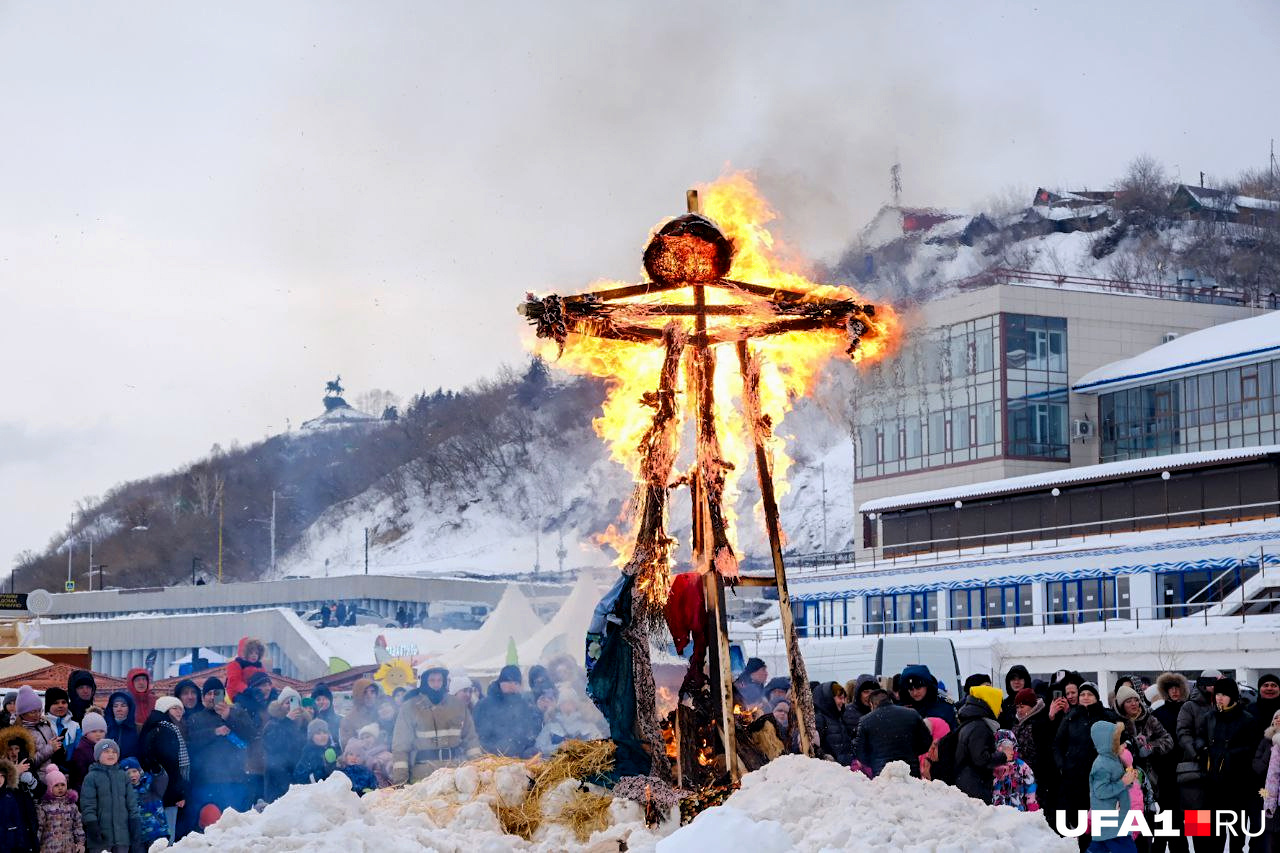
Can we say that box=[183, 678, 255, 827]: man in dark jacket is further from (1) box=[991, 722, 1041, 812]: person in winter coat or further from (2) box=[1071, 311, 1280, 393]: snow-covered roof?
(2) box=[1071, 311, 1280, 393]: snow-covered roof

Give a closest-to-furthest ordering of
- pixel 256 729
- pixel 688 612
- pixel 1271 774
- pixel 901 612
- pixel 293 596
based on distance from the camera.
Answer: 1. pixel 688 612
2. pixel 1271 774
3. pixel 256 729
4. pixel 901 612
5. pixel 293 596

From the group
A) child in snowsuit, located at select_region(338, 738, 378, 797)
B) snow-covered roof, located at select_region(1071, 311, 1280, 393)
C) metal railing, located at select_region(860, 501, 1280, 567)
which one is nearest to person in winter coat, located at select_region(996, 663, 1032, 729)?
child in snowsuit, located at select_region(338, 738, 378, 797)

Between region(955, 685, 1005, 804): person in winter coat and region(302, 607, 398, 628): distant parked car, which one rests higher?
region(955, 685, 1005, 804): person in winter coat

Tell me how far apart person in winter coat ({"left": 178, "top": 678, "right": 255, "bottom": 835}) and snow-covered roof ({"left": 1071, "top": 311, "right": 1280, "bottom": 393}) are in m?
42.1

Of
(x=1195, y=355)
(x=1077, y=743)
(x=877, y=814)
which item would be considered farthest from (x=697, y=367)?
(x=1195, y=355)

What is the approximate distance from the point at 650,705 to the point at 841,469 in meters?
99.8

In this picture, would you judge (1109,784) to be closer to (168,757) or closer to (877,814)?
(877,814)

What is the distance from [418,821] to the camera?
11000 mm

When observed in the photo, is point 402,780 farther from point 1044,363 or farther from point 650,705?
point 1044,363

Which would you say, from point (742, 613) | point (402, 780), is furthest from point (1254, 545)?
point (402, 780)

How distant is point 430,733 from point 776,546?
13.6 feet

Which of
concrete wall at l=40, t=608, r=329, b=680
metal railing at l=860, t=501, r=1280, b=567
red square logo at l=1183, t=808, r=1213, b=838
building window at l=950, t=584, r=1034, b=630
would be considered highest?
metal railing at l=860, t=501, r=1280, b=567

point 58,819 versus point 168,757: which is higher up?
point 168,757

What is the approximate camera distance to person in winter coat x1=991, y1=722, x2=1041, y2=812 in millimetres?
11938
